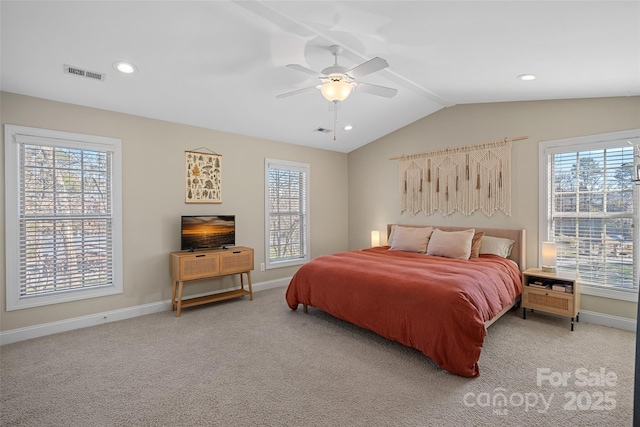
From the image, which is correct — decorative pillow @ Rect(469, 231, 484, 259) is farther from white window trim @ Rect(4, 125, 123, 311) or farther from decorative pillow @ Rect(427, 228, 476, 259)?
white window trim @ Rect(4, 125, 123, 311)

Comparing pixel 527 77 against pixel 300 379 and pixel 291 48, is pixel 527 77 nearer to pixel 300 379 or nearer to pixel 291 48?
pixel 291 48

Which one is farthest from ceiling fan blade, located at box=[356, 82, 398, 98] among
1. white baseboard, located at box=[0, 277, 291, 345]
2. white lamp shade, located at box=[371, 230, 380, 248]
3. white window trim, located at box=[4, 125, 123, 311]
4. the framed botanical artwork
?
white baseboard, located at box=[0, 277, 291, 345]

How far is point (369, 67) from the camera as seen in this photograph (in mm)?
2383

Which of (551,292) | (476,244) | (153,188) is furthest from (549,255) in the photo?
(153,188)

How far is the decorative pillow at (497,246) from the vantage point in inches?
161

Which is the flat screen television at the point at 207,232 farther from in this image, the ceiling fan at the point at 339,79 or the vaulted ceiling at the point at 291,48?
the ceiling fan at the point at 339,79

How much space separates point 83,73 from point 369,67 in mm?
2601

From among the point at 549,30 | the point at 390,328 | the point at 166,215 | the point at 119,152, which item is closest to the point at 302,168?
the point at 166,215

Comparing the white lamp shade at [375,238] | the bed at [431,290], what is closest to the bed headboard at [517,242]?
the bed at [431,290]

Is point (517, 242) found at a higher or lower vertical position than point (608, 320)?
higher

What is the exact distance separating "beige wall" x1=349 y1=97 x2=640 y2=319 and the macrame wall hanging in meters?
0.10

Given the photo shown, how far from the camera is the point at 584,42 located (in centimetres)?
233

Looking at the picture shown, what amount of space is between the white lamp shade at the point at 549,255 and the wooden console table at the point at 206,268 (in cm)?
369

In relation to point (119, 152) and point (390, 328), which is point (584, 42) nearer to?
point (390, 328)
